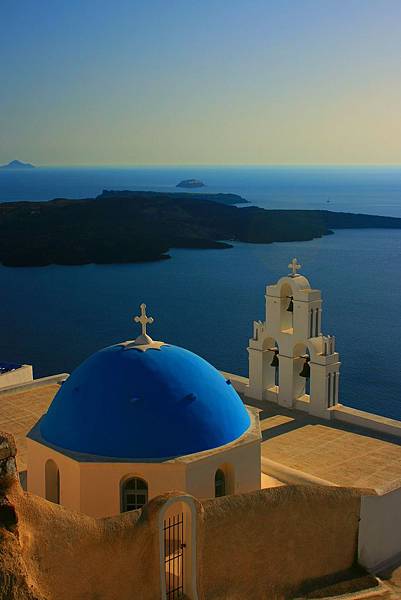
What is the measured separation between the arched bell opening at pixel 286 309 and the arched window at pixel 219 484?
5768 mm

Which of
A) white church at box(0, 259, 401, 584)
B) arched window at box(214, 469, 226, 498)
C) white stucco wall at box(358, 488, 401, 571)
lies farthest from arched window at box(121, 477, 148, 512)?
white stucco wall at box(358, 488, 401, 571)

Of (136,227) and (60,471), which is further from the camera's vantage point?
(136,227)

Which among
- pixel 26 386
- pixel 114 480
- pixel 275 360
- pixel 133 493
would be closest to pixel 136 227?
pixel 26 386

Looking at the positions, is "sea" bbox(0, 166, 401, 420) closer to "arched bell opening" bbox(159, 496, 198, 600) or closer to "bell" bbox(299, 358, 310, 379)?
"bell" bbox(299, 358, 310, 379)

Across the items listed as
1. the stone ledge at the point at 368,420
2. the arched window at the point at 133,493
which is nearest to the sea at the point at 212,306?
the stone ledge at the point at 368,420

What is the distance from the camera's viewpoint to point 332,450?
14.0 meters

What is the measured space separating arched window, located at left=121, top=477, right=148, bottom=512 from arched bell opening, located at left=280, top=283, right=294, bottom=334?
6.70 m

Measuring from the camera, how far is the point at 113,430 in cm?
1073

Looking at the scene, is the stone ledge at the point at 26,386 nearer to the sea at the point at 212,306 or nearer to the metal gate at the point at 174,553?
the metal gate at the point at 174,553

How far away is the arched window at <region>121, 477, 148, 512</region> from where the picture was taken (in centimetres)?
1067

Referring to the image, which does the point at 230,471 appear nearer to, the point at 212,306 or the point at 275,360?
the point at 275,360

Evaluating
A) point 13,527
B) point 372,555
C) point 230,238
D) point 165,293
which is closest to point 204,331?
point 165,293

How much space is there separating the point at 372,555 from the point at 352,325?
38.1m

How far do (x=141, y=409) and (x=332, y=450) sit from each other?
483cm
